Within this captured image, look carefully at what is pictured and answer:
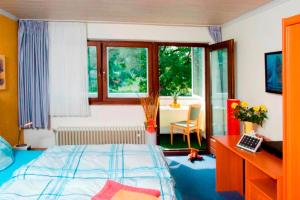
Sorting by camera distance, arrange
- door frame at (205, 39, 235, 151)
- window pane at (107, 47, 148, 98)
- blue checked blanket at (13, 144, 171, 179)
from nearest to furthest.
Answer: blue checked blanket at (13, 144, 171, 179) → door frame at (205, 39, 235, 151) → window pane at (107, 47, 148, 98)

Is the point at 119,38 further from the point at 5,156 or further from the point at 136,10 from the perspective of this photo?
the point at 5,156

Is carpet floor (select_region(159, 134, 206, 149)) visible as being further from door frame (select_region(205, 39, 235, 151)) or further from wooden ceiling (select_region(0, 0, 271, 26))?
wooden ceiling (select_region(0, 0, 271, 26))

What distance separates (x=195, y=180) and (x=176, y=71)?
3482 millimetres

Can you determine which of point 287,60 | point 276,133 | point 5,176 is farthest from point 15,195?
point 276,133

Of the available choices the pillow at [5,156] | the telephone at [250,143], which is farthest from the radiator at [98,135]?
the telephone at [250,143]

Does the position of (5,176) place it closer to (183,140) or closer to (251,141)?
(251,141)

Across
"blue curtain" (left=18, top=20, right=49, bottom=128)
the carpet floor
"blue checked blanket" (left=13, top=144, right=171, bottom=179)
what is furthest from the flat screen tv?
"blue curtain" (left=18, top=20, right=49, bottom=128)

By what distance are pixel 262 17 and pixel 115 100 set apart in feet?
8.16

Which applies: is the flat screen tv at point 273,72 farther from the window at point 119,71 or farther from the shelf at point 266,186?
the window at point 119,71

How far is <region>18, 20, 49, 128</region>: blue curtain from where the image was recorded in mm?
4352

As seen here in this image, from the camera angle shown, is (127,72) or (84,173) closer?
(84,173)

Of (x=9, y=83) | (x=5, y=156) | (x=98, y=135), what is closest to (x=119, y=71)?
(x=98, y=135)

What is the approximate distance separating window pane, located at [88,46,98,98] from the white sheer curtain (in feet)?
0.61

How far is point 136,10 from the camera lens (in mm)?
3756
